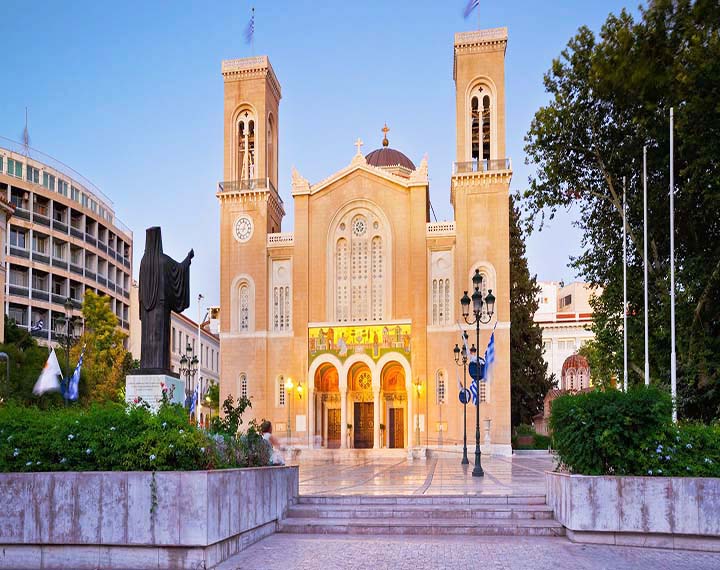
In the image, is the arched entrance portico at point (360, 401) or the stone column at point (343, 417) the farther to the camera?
the stone column at point (343, 417)

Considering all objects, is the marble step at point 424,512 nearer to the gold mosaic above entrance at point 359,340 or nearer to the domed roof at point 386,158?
the gold mosaic above entrance at point 359,340

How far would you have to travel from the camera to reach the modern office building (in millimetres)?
49594

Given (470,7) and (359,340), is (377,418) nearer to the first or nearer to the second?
(359,340)

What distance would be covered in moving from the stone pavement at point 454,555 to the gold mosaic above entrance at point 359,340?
104 ft

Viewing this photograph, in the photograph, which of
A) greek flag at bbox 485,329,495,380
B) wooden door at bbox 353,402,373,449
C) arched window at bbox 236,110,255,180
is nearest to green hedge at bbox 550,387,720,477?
greek flag at bbox 485,329,495,380

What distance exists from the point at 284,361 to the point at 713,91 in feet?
93.0

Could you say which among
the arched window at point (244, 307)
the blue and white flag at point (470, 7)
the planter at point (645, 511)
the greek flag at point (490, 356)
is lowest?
the planter at point (645, 511)

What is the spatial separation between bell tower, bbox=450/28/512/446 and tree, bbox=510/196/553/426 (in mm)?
6288

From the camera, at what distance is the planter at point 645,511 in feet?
33.0

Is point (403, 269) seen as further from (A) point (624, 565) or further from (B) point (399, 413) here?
(A) point (624, 565)

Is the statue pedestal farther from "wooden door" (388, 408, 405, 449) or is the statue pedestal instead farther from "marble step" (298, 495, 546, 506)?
"wooden door" (388, 408, 405, 449)

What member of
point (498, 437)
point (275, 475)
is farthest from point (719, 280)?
Answer: point (498, 437)

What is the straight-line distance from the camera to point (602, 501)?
34.2ft

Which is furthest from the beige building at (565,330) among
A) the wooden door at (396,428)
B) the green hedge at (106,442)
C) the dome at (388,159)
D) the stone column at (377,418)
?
the green hedge at (106,442)
